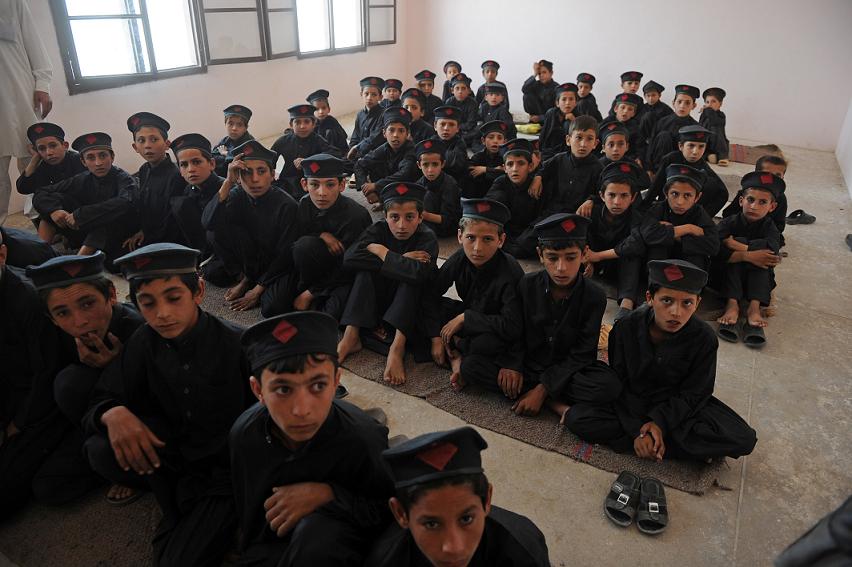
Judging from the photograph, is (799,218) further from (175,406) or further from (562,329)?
(175,406)

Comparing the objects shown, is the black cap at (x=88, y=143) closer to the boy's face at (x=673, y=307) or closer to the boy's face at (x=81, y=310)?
the boy's face at (x=81, y=310)

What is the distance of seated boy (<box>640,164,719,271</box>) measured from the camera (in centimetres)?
346

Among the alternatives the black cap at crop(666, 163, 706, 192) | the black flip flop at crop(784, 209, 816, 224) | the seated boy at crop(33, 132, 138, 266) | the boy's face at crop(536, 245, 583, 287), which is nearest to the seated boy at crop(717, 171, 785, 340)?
the black cap at crop(666, 163, 706, 192)

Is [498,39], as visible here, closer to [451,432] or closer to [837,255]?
[837,255]

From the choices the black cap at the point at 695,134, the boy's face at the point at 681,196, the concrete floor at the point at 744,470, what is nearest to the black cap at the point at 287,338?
the concrete floor at the point at 744,470

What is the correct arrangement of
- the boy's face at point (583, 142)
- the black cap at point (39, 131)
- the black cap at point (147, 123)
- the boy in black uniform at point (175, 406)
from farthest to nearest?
the boy's face at point (583, 142), the black cap at point (39, 131), the black cap at point (147, 123), the boy in black uniform at point (175, 406)

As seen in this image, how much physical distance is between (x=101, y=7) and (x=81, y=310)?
4856 millimetres

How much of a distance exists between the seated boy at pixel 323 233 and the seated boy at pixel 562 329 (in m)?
1.22

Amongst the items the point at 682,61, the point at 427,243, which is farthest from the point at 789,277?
the point at 682,61

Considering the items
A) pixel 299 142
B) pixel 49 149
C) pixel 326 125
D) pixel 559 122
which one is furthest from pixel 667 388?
pixel 326 125

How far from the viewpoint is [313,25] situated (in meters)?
8.55

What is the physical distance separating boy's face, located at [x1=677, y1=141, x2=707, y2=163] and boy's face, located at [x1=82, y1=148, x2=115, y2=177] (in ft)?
14.5

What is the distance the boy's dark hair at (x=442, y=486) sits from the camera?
1.23 m

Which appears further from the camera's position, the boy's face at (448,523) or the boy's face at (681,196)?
the boy's face at (681,196)
